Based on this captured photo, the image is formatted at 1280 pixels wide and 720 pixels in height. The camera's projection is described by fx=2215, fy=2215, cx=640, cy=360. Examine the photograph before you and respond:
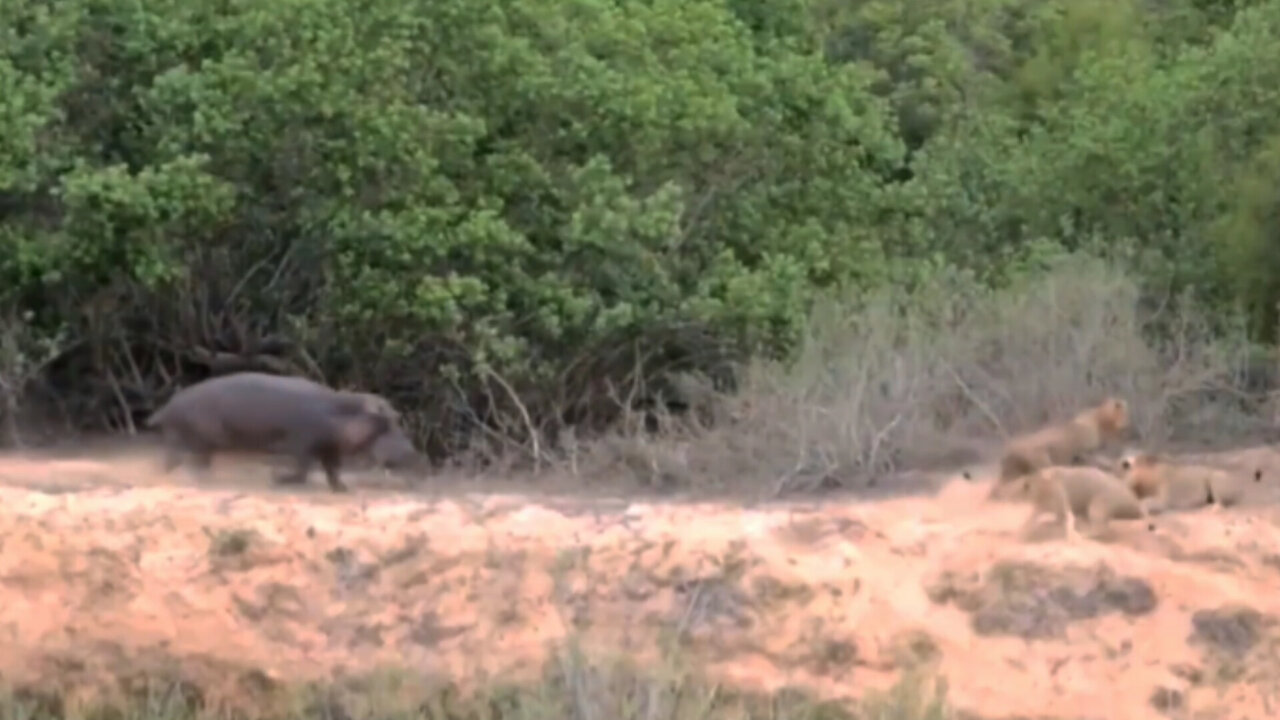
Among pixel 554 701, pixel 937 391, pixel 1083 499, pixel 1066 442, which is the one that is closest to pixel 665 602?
pixel 554 701

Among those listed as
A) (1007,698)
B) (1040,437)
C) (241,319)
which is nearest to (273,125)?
(241,319)

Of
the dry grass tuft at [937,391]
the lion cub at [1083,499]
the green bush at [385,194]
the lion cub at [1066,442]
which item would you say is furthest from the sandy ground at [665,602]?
the green bush at [385,194]

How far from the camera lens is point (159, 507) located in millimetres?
9469

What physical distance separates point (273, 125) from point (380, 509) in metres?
4.06

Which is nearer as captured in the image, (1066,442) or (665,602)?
(665,602)

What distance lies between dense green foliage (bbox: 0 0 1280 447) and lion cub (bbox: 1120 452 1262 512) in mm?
3894

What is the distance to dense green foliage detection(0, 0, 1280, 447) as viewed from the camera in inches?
506

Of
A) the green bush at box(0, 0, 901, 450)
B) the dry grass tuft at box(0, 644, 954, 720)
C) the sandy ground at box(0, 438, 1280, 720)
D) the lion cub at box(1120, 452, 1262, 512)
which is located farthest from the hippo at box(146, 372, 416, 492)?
the lion cub at box(1120, 452, 1262, 512)

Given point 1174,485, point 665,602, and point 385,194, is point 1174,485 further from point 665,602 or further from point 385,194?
point 385,194

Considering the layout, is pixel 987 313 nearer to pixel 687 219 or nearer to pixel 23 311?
pixel 687 219

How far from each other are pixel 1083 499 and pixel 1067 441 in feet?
2.13

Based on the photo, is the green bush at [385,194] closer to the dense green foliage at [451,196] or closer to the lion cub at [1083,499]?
the dense green foliage at [451,196]

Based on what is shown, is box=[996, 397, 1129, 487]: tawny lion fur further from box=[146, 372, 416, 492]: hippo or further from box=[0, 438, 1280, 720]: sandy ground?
box=[146, 372, 416, 492]: hippo

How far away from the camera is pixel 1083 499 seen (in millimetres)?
9312
